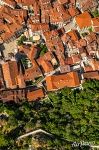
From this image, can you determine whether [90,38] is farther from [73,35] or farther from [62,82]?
[62,82]

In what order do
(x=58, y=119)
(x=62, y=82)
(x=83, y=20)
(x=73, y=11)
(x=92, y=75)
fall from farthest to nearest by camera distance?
1. (x=73, y=11)
2. (x=83, y=20)
3. (x=92, y=75)
4. (x=62, y=82)
5. (x=58, y=119)

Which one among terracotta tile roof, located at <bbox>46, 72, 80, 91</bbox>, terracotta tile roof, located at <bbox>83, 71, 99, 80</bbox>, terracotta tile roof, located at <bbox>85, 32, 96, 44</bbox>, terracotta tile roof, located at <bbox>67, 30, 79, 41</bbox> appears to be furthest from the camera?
terracotta tile roof, located at <bbox>67, 30, 79, 41</bbox>

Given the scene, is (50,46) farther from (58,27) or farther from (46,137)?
(46,137)

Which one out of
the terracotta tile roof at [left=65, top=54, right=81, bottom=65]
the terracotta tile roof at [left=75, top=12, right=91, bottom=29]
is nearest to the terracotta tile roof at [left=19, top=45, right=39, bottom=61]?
the terracotta tile roof at [left=65, top=54, right=81, bottom=65]

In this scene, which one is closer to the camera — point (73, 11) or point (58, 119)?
point (58, 119)

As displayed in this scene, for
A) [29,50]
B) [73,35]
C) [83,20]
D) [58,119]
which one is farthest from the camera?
[83,20]

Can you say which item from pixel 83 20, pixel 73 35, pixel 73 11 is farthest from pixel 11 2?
pixel 83 20

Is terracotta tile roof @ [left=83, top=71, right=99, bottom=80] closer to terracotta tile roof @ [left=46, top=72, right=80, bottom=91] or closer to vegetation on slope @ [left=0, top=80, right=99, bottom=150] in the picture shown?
vegetation on slope @ [left=0, top=80, right=99, bottom=150]
